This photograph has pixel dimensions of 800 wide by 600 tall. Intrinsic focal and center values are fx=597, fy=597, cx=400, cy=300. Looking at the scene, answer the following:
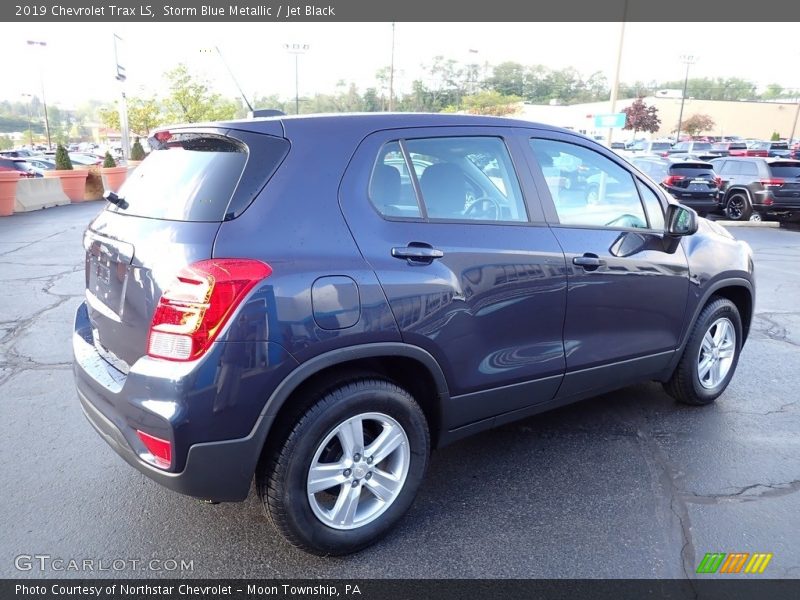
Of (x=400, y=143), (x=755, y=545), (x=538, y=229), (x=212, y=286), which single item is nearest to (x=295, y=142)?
(x=400, y=143)

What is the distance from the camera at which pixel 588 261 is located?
10.5 ft

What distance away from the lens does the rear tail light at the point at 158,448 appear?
224 centimetres

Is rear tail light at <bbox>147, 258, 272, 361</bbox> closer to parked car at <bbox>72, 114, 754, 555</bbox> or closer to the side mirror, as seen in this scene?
parked car at <bbox>72, 114, 754, 555</bbox>

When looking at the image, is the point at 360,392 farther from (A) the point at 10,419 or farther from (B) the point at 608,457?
(A) the point at 10,419

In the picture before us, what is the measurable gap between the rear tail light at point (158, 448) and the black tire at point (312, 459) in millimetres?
384

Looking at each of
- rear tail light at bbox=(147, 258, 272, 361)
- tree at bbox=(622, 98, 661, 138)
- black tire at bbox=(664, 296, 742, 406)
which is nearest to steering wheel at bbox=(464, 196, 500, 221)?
rear tail light at bbox=(147, 258, 272, 361)

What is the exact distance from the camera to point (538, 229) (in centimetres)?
309

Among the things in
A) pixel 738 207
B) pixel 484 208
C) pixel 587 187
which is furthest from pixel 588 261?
pixel 738 207

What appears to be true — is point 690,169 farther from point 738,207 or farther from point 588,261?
point 588,261

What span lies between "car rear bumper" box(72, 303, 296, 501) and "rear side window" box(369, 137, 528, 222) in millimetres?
909

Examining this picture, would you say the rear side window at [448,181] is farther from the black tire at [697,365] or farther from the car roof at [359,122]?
the black tire at [697,365]

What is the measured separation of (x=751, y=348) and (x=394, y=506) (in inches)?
173

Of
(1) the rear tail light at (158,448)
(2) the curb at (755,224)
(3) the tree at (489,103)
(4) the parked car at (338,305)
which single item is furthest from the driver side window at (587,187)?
(3) the tree at (489,103)

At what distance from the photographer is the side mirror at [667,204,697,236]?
3600 millimetres
